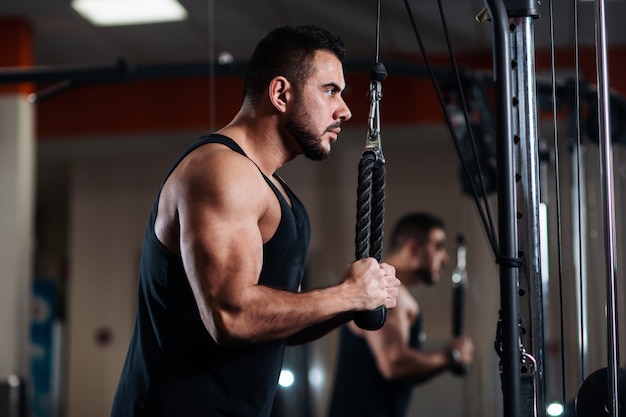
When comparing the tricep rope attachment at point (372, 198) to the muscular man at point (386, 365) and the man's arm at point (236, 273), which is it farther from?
the muscular man at point (386, 365)

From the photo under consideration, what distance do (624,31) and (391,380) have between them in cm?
327

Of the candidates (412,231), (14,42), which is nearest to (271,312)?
(412,231)

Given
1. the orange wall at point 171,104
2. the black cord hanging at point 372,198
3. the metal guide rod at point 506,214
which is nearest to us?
the metal guide rod at point 506,214

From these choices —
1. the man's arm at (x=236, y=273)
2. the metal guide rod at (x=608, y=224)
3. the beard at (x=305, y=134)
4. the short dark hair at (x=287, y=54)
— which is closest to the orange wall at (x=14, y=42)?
the short dark hair at (x=287, y=54)

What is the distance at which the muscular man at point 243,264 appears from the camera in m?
1.60

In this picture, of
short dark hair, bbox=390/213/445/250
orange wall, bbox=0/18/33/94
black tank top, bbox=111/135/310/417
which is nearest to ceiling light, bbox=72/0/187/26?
orange wall, bbox=0/18/33/94

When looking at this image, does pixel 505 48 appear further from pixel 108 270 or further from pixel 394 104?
pixel 108 270

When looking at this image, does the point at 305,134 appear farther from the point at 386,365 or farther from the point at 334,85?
the point at 386,365

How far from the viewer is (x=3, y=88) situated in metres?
5.34

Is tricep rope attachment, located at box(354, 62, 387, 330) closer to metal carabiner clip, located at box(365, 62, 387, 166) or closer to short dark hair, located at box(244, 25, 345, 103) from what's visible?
metal carabiner clip, located at box(365, 62, 387, 166)

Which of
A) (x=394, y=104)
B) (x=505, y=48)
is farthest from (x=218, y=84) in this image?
(x=505, y=48)

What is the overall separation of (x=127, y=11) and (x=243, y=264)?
4.03 m

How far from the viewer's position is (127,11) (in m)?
5.29

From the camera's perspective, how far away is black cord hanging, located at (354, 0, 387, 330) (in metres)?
1.57
